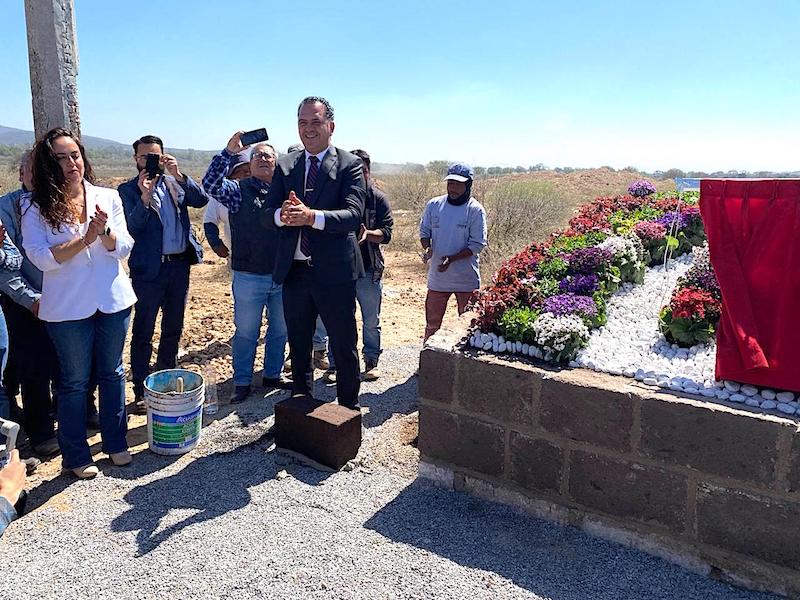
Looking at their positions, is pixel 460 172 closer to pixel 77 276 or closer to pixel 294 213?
pixel 294 213

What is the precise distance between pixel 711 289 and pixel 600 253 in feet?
3.04

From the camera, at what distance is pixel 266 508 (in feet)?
11.7

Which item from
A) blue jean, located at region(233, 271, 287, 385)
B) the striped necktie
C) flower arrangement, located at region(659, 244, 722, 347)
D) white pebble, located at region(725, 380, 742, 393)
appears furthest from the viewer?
blue jean, located at region(233, 271, 287, 385)

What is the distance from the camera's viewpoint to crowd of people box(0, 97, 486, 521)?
3.59 metres

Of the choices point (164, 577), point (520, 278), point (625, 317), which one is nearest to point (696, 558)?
point (625, 317)

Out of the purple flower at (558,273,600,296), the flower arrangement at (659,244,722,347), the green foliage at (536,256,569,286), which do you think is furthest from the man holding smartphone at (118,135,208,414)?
the flower arrangement at (659,244,722,347)

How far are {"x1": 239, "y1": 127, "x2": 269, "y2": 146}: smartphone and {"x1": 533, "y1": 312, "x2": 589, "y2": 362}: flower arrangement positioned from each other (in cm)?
260

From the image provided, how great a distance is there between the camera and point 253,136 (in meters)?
4.76

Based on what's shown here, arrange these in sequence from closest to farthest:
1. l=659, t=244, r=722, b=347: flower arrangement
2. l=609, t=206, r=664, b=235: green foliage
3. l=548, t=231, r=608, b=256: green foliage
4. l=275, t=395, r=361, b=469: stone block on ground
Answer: l=659, t=244, r=722, b=347: flower arrangement → l=275, t=395, r=361, b=469: stone block on ground → l=548, t=231, r=608, b=256: green foliage → l=609, t=206, r=664, b=235: green foliage

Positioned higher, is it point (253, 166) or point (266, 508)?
point (253, 166)

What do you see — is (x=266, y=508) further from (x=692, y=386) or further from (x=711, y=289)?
(x=711, y=289)

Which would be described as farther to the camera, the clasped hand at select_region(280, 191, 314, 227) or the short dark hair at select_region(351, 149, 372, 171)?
the short dark hair at select_region(351, 149, 372, 171)

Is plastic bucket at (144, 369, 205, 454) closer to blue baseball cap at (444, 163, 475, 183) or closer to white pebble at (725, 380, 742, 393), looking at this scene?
blue baseball cap at (444, 163, 475, 183)

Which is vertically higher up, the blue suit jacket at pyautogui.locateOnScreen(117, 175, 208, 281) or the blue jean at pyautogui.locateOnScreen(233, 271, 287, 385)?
the blue suit jacket at pyautogui.locateOnScreen(117, 175, 208, 281)
